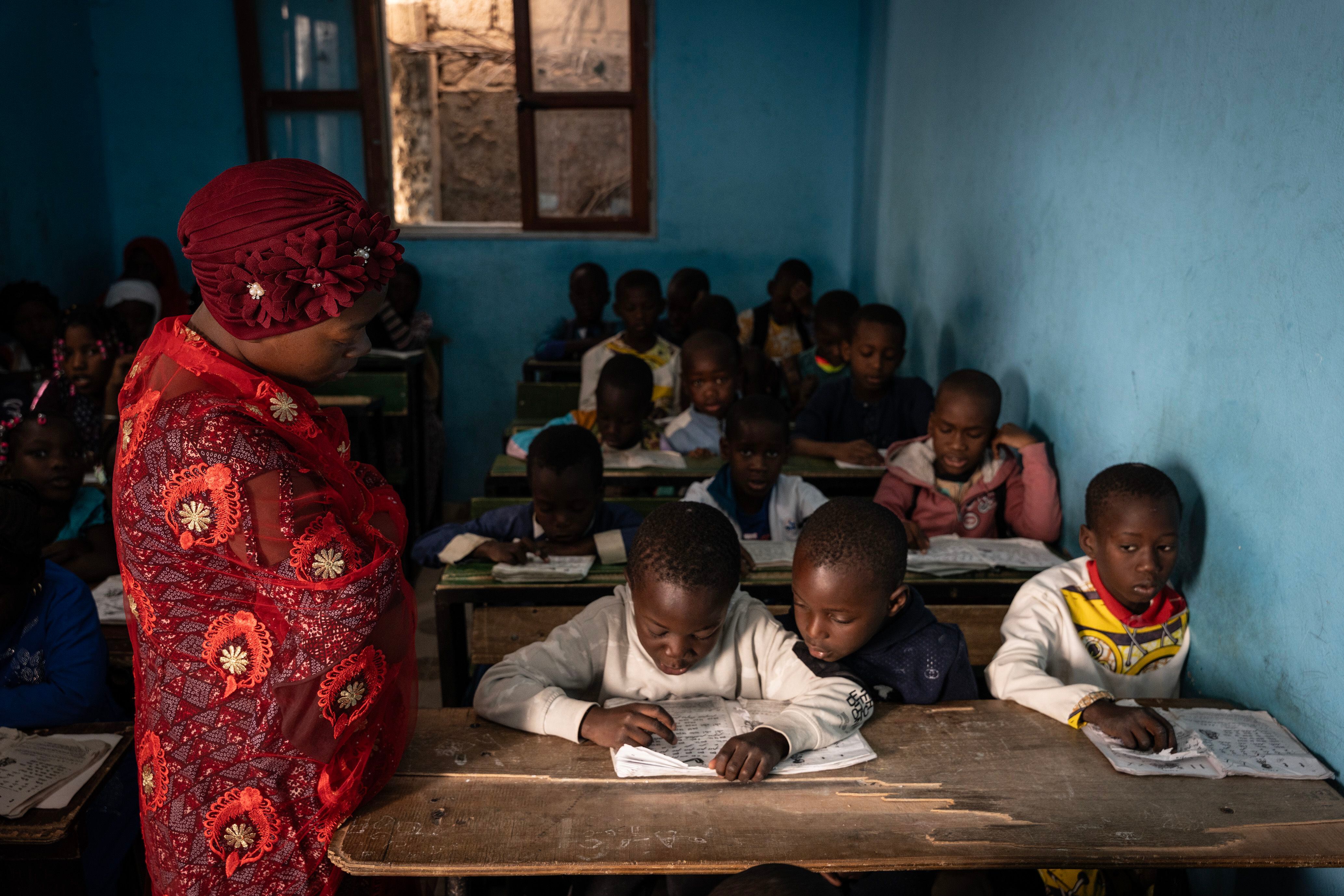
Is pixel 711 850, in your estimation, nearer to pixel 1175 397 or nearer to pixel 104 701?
pixel 104 701

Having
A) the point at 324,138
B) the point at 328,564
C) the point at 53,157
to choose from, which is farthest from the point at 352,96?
the point at 328,564

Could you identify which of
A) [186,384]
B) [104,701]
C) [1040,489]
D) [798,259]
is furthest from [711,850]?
[798,259]

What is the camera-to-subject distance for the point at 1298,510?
170 centimetres

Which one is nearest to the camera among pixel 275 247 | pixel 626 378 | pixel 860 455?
pixel 275 247

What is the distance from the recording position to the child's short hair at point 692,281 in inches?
220

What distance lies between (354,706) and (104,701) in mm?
1035

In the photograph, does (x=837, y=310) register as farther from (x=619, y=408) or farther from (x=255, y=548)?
(x=255, y=548)

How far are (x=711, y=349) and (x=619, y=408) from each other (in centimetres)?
53

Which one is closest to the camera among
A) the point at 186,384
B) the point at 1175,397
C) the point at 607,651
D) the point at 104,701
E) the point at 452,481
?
the point at 186,384

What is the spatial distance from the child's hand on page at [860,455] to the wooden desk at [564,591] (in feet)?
3.18

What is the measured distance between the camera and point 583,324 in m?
5.73

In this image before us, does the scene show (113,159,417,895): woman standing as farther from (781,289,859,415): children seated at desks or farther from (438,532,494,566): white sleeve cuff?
(781,289,859,415): children seated at desks

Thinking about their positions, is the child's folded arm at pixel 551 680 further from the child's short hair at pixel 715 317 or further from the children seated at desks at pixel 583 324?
the children seated at desks at pixel 583 324

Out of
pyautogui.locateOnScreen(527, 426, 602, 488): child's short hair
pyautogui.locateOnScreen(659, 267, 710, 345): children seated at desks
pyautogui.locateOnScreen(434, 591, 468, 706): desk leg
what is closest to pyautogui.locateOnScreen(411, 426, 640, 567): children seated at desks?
pyautogui.locateOnScreen(527, 426, 602, 488): child's short hair
